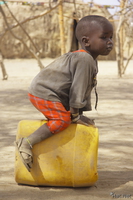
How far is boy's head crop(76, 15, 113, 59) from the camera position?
2.35 metres

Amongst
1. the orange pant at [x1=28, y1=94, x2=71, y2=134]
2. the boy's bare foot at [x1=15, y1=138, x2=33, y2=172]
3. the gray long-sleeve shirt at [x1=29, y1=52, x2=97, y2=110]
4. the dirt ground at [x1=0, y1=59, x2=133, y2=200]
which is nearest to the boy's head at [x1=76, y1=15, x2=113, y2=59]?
the gray long-sleeve shirt at [x1=29, y1=52, x2=97, y2=110]

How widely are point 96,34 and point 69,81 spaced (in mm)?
349

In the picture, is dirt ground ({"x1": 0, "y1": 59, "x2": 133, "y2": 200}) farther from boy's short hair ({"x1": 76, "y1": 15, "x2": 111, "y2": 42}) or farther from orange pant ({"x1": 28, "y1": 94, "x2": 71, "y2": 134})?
boy's short hair ({"x1": 76, "y1": 15, "x2": 111, "y2": 42})

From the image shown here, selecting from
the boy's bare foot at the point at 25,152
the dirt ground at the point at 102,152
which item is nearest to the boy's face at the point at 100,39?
the boy's bare foot at the point at 25,152

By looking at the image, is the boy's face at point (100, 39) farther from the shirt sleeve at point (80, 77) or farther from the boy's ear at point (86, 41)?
the shirt sleeve at point (80, 77)

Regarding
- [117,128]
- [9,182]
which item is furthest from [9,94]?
[9,182]

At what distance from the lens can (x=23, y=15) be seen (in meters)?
18.7

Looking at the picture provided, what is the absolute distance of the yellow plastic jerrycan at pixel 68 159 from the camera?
7.65ft

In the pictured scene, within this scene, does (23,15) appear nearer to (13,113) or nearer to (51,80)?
(13,113)

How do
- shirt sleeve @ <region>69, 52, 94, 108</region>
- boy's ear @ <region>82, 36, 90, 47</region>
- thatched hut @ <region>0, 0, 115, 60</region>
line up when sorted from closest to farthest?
1. shirt sleeve @ <region>69, 52, 94, 108</region>
2. boy's ear @ <region>82, 36, 90, 47</region>
3. thatched hut @ <region>0, 0, 115, 60</region>

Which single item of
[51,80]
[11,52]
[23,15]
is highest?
[51,80]

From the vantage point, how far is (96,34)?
7.75 feet

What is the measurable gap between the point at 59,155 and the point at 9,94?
4.66m

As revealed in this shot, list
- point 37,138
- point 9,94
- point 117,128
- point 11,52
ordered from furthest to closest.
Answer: point 11,52
point 9,94
point 117,128
point 37,138
